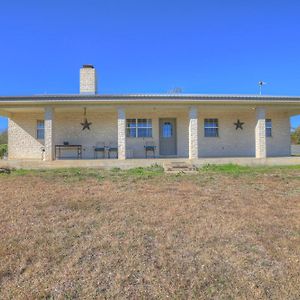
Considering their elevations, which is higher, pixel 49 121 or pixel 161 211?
pixel 49 121

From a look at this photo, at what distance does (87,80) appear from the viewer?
15.6m

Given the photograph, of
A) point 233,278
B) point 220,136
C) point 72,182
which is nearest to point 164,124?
point 220,136

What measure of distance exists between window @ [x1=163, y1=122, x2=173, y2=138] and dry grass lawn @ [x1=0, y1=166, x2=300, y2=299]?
922 centimetres

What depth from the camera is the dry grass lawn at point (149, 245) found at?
2.81 metres

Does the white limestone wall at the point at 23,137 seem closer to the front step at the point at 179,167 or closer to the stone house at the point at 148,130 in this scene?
the stone house at the point at 148,130

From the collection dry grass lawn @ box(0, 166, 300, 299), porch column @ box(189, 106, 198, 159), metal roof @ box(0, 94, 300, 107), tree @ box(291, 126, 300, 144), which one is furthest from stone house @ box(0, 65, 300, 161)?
tree @ box(291, 126, 300, 144)

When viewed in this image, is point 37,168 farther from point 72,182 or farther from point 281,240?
point 281,240

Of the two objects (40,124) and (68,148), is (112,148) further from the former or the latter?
(40,124)

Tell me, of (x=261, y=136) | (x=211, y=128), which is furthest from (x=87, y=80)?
(x=261, y=136)

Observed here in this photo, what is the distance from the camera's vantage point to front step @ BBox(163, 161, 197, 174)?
11102 millimetres

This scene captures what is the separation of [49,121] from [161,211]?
30.1 ft

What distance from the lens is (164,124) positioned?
51.5 ft

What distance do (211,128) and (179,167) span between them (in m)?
5.20

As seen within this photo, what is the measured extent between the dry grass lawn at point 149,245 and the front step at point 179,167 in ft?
14.6
